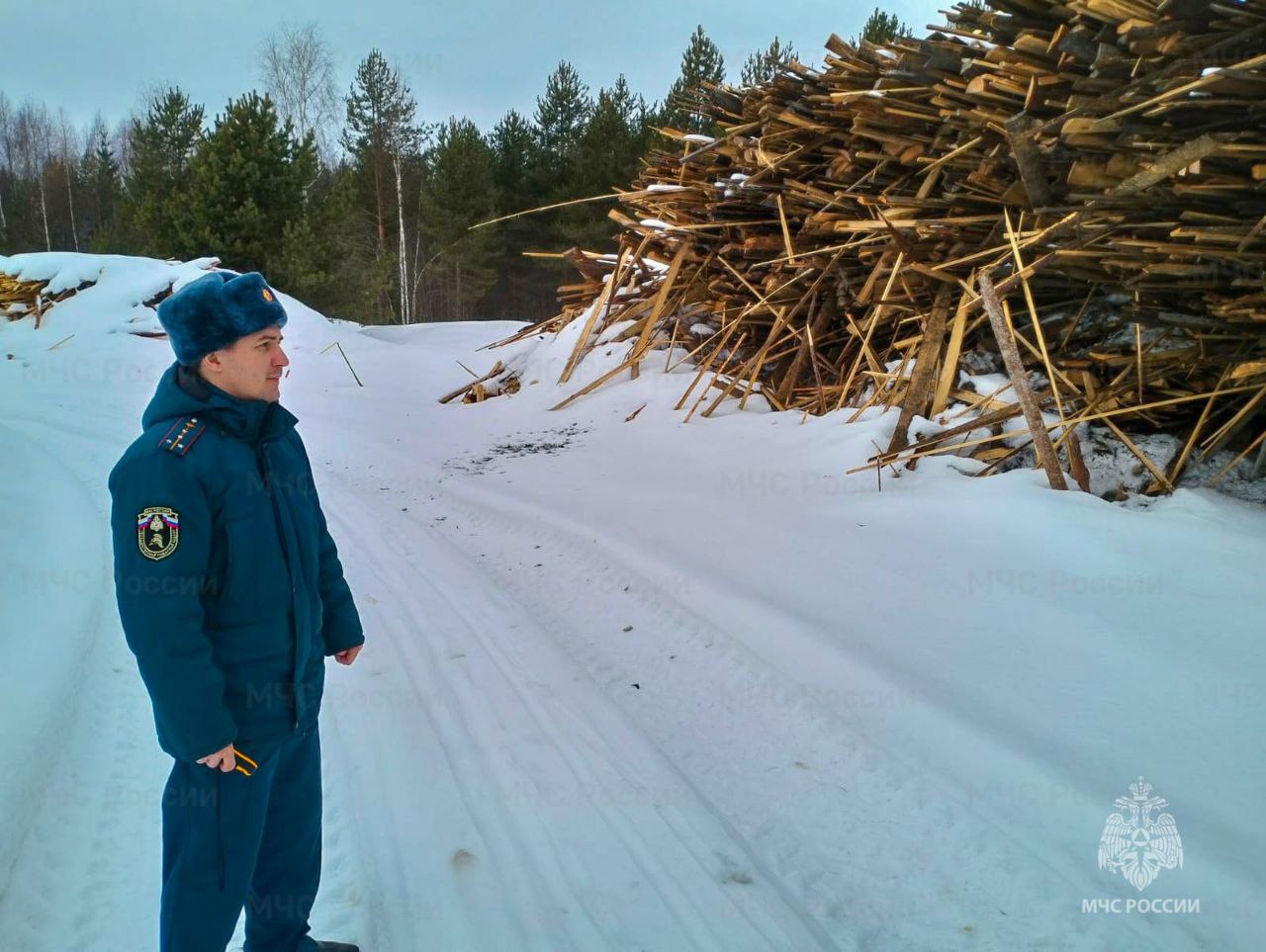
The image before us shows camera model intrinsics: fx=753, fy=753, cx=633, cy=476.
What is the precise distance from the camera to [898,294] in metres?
6.46

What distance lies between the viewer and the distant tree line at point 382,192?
17656 mm

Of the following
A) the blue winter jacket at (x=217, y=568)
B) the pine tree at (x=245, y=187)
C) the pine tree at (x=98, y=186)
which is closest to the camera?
the blue winter jacket at (x=217, y=568)

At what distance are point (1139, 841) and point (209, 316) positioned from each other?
302 cm

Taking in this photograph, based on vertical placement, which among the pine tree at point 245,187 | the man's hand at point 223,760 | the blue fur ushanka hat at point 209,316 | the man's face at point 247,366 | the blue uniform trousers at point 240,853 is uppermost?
the pine tree at point 245,187

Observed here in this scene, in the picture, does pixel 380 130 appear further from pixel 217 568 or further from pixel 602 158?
pixel 217 568

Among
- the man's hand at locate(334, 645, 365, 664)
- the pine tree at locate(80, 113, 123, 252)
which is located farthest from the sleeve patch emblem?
the pine tree at locate(80, 113, 123, 252)

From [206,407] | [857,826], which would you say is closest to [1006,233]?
[857,826]

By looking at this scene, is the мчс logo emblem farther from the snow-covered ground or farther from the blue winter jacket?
the blue winter jacket

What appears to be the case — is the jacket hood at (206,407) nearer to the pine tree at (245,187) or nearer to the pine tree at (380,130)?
the pine tree at (245,187)

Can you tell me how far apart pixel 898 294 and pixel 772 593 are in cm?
364

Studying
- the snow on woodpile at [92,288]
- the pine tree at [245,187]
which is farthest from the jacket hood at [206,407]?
the pine tree at [245,187]

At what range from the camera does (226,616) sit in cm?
179

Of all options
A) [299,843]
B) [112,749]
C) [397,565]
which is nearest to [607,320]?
[397,565]

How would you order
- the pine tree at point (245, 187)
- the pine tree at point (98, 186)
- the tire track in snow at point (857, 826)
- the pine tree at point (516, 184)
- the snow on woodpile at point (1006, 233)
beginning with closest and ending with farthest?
the tire track in snow at point (857, 826), the snow on woodpile at point (1006, 233), the pine tree at point (245, 187), the pine tree at point (516, 184), the pine tree at point (98, 186)
